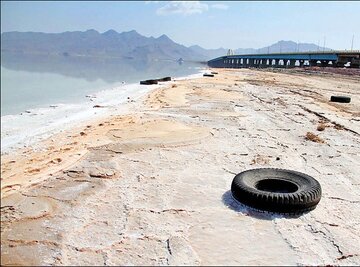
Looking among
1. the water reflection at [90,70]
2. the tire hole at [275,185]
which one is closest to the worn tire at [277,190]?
the tire hole at [275,185]

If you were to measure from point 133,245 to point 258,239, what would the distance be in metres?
1.51

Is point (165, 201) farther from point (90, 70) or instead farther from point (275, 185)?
point (90, 70)

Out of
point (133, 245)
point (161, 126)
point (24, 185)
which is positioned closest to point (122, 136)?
point (161, 126)

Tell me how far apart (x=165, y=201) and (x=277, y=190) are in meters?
2.06

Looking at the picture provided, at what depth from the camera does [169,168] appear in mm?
6938

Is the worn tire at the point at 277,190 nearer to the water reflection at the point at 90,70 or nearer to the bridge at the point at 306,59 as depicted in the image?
the water reflection at the point at 90,70

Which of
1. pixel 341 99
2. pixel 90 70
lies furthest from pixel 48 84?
pixel 90 70

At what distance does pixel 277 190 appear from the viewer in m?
6.25

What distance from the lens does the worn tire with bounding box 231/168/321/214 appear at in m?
5.16

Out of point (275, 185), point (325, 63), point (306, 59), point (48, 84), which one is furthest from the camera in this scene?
point (306, 59)

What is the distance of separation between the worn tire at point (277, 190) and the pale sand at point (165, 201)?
0.16 m

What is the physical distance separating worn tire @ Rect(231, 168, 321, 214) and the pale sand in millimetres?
157

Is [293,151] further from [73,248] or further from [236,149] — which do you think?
[73,248]

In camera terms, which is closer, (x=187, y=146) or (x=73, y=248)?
(x=73, y=248)
